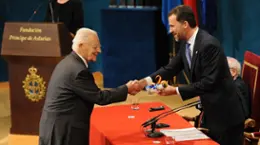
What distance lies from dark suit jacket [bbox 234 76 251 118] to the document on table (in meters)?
0.88

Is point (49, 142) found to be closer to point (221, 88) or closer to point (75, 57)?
point (75, 57)

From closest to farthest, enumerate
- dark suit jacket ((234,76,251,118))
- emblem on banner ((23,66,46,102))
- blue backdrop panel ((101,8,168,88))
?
dark suit jacket ((234,76,251,118)) < emblem on banner ((23,66,46,102)) < blue backdrop panel ((101,8,168,88))

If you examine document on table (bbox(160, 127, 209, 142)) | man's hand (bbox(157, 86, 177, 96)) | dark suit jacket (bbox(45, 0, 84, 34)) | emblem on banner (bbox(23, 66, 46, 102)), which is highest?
dark suit jacket (bbox(45, 0, 84, 34))

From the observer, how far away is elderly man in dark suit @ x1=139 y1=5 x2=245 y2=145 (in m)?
3.39

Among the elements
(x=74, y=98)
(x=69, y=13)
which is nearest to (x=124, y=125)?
(x=74, y=98)

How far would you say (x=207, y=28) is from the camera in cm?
674

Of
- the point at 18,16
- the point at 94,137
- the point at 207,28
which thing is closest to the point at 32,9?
the point at 18,16

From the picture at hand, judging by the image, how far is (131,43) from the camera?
23.3 ft

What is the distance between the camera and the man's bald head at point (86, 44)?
314 cm

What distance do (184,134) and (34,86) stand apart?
168cm

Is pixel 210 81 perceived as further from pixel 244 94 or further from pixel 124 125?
pixel 244 94

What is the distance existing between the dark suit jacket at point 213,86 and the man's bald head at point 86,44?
2.39 ft

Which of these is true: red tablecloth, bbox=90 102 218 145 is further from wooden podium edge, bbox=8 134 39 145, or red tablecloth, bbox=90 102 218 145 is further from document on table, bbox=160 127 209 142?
wooden podium edge, bbox=8 134 39 145

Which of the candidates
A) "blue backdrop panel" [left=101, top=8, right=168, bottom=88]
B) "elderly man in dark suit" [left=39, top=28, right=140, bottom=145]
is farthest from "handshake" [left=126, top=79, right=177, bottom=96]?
"blue backdrop panel" [left=101, top=8, right=168, bottom=88]
